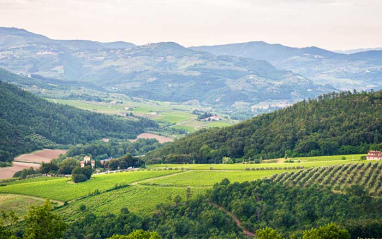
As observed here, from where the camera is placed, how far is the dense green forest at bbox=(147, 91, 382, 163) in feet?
302

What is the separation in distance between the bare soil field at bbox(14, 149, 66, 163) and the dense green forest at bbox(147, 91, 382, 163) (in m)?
31.1

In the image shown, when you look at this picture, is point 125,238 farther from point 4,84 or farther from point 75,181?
point 4,84

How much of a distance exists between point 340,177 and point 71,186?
40.1 meters

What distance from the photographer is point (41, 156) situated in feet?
424

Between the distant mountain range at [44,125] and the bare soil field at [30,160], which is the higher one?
the distant mountain range at [44,125]

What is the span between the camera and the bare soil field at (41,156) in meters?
122

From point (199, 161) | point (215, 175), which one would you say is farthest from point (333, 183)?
point (199, 161)

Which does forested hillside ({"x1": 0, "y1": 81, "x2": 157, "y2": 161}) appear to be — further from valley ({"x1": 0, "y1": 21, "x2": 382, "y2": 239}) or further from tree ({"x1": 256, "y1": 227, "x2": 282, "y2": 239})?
tree ({"x1": 256, "y1": 227, "x2": 282, "y2": 239})

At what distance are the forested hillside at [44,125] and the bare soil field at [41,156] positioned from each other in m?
2.52

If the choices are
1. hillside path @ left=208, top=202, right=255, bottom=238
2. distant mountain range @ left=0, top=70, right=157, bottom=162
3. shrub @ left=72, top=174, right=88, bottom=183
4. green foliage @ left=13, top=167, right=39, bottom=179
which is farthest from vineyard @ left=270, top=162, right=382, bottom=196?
distant mountain range @ left=0, top=70, right=157, bottom=162

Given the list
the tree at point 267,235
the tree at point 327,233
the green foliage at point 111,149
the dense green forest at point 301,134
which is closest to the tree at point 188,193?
the tree at point 267,235

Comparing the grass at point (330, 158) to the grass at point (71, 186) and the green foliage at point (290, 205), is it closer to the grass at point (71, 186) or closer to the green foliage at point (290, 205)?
the green foliage at point (290, 205)

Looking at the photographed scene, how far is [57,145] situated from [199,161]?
62.2 m

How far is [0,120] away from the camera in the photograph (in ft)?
465
